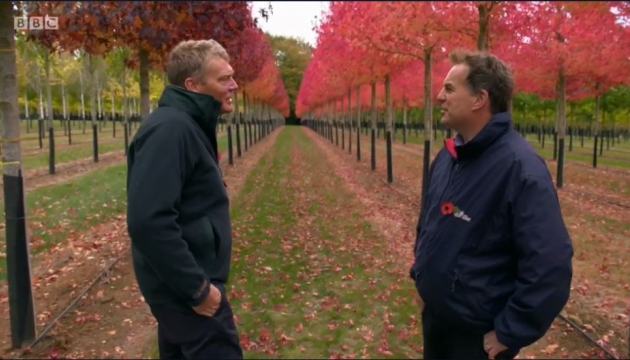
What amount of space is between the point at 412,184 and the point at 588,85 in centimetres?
1216

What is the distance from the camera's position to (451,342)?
9.80 feet

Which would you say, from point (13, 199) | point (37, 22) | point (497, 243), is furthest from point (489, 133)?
point (37, 22)

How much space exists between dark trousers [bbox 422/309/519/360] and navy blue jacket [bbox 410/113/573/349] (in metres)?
0.09

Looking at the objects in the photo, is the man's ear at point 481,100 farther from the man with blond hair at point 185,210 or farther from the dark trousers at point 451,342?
the man with blond hair at point 185,210

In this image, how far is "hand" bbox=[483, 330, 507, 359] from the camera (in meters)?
2.61

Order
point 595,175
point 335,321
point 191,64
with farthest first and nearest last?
point 335,321 < point 595,175 < point 191,64

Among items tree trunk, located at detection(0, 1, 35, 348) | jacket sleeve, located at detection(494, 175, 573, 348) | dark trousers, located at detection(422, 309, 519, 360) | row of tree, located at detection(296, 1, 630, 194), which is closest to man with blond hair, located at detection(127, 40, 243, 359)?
dark trousers, located at detection(422, 309, 519, 360)

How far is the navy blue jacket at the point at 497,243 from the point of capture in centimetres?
243

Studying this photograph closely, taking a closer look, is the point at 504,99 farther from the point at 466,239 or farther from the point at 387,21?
the point at 387,21

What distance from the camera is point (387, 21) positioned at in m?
6.91

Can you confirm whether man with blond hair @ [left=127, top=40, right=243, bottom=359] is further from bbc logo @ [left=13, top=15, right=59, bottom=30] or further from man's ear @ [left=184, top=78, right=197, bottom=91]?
bbc logo @ [left=13, top=15, right=59, bottom=30]

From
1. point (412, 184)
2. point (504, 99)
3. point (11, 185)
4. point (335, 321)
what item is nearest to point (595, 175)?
point (504, 99)

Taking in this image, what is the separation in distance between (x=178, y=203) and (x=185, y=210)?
96mm

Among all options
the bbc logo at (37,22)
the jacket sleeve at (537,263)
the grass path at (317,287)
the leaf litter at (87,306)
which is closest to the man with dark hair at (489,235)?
the jacket sleeve at (537,263)
